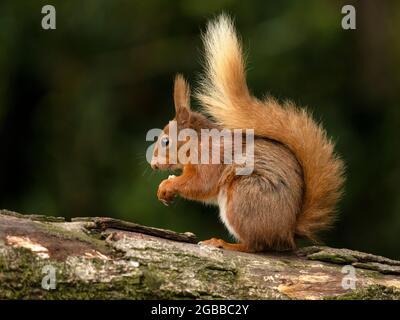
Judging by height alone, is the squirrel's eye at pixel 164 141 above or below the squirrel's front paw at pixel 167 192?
above

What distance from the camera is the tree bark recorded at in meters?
2.69

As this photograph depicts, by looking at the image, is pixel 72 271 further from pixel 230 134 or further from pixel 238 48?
pixel 238 48

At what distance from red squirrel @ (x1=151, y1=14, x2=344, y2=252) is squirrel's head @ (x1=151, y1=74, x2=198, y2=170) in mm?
130

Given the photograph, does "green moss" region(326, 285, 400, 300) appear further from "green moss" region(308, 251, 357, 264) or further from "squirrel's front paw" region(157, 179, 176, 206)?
"squirrel's front paw" region(157, 179, 176, 206)

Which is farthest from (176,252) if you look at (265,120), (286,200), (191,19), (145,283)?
(191,19)

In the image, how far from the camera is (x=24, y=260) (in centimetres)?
269

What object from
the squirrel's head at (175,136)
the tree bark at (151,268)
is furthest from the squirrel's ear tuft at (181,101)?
the tree bark at (151,268)

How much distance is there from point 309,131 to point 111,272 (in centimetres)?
124

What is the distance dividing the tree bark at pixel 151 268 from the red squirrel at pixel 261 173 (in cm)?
20

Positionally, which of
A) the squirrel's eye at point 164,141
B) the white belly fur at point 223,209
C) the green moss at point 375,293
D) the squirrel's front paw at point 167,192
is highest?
the squirrel's eye at point 164,141

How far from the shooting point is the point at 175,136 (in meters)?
3.83

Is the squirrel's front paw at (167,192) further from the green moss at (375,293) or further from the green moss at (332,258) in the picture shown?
the green moss at (375,293)

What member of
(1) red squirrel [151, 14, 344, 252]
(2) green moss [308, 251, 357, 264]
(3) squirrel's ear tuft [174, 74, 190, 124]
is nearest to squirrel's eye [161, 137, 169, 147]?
(3) squirrel's ear tuft [174, 74, 190, 124]

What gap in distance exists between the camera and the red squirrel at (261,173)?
3375 millimetres
